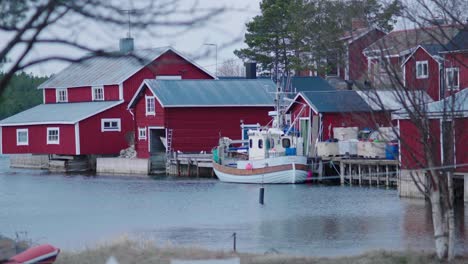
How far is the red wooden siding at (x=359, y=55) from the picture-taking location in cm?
1425

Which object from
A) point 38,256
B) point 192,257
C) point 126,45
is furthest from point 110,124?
point 126,45

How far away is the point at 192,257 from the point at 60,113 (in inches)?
1786

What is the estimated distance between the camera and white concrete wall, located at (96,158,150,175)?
5297cm

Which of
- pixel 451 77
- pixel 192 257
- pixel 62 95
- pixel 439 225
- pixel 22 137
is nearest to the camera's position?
pixel 439 225

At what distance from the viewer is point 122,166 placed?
5378 centimetres

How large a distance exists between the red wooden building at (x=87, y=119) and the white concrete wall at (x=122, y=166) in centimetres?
232

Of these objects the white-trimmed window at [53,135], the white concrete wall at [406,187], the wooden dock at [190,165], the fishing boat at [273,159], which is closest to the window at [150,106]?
the wooden dock at [190,165]

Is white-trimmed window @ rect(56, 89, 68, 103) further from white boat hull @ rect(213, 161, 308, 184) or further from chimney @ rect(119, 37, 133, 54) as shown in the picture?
chimney @ rect(119, 37, 133, 54)

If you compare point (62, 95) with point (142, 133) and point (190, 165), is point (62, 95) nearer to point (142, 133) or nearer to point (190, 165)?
point (142, 133)

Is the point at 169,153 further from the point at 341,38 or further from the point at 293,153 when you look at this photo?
the point at 341,38

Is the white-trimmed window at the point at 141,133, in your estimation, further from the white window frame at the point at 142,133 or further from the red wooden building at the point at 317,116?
the red wooden building at the point at 317,116

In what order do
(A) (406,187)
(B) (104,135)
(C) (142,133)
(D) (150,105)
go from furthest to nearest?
(B) (104,135)
(C) (142,133)
(D) (150,105)
(A) (406,187)

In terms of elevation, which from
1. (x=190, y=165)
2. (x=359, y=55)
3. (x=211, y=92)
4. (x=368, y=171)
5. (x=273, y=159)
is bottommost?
(x=368, y=171)

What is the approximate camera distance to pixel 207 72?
57.3 metres
